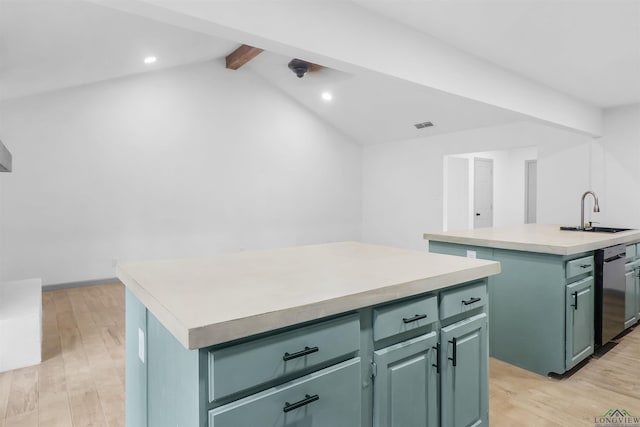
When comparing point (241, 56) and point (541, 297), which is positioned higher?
point (241, 56)

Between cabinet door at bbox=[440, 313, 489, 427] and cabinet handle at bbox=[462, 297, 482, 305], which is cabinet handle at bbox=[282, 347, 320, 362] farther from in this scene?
cabinet handle at bbox=[462, 297, 482, 305]

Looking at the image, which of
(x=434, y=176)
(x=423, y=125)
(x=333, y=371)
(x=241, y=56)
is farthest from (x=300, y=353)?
(x=434, y=176)

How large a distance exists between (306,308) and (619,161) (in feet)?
15.3

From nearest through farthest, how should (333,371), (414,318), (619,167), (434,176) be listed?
1. (333,371)
2. (414,318)
3. (619,167)
4. (434,176)

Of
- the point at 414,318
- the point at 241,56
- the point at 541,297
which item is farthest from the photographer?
the point at 241,56

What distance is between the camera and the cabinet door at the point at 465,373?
151 cm

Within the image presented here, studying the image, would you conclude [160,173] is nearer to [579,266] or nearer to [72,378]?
[72,378]

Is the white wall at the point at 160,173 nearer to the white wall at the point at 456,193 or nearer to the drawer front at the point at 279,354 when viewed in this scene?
the white wall at the point at 456,193

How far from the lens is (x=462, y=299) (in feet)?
5.22

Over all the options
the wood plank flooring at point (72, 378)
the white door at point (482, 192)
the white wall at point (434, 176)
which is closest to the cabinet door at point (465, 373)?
the wood plank flooring at point (72, 378)

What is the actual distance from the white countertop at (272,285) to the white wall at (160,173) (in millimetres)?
4029

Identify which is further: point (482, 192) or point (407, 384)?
point (482, 192)

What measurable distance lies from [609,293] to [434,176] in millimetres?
3774

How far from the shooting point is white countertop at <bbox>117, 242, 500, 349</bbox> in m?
0.96
